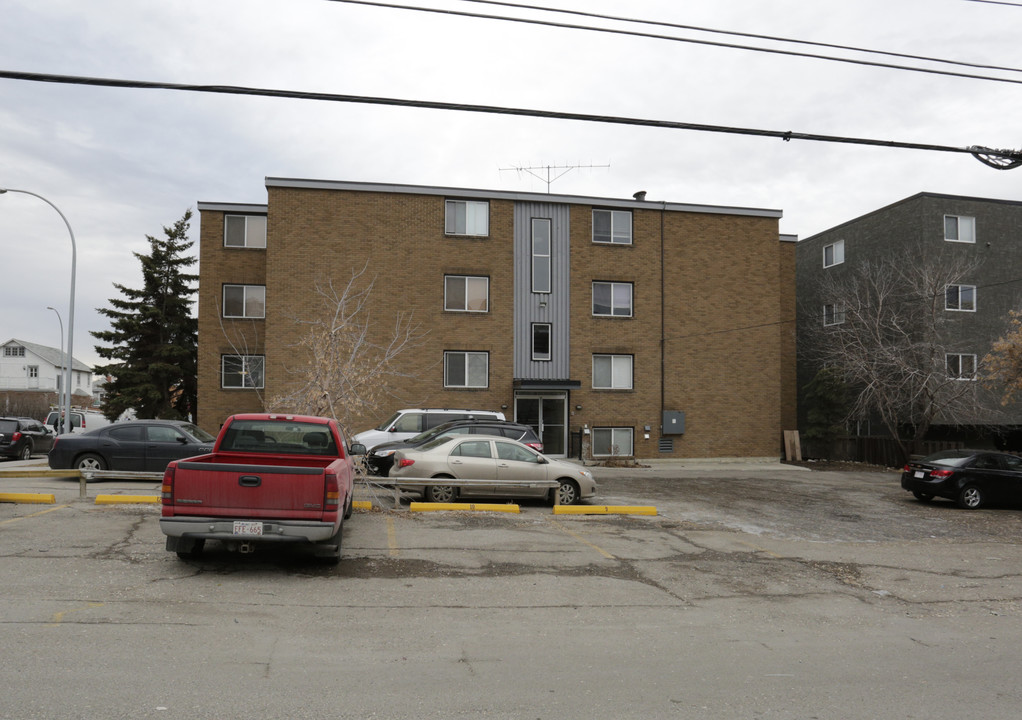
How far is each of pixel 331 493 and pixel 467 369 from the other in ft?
65.3

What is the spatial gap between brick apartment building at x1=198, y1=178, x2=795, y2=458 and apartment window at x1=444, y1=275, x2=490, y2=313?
0.17 ft

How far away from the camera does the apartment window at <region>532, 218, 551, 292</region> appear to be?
94.4ft

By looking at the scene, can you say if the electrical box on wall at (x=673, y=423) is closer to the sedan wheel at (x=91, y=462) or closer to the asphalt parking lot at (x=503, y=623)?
the asphalt parking lot at (x=503, y=623)

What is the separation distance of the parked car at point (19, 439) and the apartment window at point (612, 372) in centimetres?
1914

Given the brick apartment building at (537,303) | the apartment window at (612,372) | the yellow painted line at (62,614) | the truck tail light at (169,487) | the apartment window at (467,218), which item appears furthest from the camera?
the apartment window at (612,372)

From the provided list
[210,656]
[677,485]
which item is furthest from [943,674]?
[677,485]

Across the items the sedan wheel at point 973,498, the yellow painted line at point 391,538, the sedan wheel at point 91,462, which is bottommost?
the sedan wheel at point 973,498

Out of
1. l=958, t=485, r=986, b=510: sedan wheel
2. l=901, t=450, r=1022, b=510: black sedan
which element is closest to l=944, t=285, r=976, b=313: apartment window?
l=901, t=450, r=1022, b=510: black sedan

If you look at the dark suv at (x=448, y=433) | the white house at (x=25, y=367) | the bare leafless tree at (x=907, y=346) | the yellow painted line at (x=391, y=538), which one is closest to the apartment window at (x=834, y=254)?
the bare leafless tree at (x=907, y=346)

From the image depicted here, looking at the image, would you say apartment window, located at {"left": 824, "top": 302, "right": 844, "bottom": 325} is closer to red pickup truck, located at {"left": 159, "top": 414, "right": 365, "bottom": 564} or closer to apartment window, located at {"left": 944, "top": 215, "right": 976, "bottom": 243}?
apartment window, located at {"left": 944, "top": 215, "right": 976, "bottom": 243}

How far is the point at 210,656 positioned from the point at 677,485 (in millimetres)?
16703

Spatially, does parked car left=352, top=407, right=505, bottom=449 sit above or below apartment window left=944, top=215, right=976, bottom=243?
below

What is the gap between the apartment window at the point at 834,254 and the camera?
35312 mm

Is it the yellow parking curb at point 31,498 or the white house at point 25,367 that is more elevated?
the white house at point 25,367
